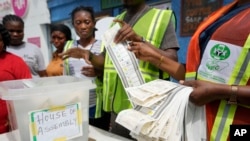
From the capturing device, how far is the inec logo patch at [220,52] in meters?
0.64

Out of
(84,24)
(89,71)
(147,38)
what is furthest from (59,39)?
(147,38)

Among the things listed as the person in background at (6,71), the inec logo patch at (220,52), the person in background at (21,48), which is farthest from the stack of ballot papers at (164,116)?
the person in background at (21,48)

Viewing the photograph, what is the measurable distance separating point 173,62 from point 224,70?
0.28 m

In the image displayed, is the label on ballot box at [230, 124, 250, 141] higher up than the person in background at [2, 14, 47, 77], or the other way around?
the person in background at [2, 14, 47, 77]

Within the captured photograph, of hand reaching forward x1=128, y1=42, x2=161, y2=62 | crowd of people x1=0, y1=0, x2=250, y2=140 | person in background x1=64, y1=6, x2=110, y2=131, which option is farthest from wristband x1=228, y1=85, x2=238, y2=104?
person in background x1=64, y1=6, x2=110, y2=131

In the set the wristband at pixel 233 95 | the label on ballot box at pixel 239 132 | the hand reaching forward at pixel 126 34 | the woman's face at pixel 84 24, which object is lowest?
the label on ballot box at pixel 239 132

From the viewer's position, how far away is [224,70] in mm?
650

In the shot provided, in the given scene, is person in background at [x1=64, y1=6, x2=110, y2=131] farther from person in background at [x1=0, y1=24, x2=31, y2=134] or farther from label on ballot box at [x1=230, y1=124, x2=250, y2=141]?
label on ballot box at [x1=230, y1=124, x2=250, y2=141]

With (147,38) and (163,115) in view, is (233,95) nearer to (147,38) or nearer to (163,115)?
(163,115)

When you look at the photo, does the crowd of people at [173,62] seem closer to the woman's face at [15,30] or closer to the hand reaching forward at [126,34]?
Answer: the hand reaching forward at [126,34]

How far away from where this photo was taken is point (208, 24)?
0.74 meters

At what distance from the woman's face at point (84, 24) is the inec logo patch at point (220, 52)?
1117 mm

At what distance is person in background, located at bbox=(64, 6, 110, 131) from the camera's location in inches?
53.2

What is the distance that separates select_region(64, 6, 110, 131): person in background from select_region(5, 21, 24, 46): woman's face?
74 centimetres
